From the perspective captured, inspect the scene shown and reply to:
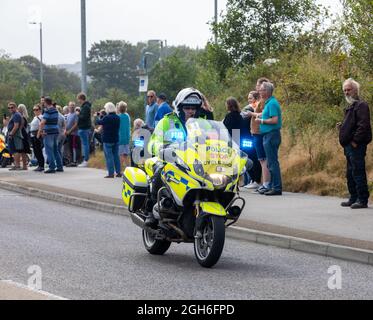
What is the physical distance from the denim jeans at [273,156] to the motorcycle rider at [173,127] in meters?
6.10

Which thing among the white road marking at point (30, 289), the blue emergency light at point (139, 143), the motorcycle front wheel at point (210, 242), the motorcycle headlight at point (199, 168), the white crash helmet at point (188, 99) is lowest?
the white road marking at point (30, 289)

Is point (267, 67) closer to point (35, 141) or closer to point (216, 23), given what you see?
point (216, 23)

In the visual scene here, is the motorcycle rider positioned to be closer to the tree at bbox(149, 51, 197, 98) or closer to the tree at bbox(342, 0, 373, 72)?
the tree at bbox(342, 0, 373, 72)

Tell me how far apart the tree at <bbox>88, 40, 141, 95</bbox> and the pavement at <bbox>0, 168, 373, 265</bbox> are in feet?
380

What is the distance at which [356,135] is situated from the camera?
15461 millimetres

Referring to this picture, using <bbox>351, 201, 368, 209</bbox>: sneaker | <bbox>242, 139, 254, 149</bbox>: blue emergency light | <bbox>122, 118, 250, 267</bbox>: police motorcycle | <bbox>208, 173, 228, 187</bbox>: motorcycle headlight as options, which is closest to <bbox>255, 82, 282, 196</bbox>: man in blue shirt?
<bbox>242, 139, 254, 149</bbox>: blue emergency light

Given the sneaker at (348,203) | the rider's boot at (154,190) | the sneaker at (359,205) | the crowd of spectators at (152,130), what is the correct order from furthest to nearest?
the sneaker at (348,203), the sneaker at (359,205), the crowd of spectators at (152,130), the rider's boot at (154,190)

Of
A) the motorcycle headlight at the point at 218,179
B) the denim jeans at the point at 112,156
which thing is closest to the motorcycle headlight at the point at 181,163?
the motorcycle headlight at the point at 218,179

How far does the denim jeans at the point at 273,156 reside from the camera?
17828mm

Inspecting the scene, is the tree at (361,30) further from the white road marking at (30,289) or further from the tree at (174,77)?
the tree at (174,77)

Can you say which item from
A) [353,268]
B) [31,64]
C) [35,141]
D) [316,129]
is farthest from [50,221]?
[31,64]

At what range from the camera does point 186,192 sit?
36.4ft

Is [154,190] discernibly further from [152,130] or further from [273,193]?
[152,130]
